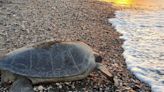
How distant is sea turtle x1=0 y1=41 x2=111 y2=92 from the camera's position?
4.81m

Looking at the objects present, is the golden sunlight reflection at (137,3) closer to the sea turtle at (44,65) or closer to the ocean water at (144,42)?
the ocean water at (144,42)

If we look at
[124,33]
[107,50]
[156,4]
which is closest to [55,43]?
[107,50]

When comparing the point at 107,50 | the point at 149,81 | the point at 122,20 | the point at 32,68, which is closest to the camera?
the point at 32,68

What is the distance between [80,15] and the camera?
1103cm

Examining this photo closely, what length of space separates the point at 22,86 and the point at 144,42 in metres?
4.66

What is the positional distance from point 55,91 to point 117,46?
3276mm

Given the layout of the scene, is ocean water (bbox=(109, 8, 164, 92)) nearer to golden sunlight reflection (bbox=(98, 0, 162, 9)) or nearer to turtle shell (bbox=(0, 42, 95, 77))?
golden sunlight reflection (bbox=(98, 0, 162, 9))

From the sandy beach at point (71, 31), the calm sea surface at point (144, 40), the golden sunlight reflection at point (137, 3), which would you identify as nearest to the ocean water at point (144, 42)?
the calm sea surface at point (144, 40)

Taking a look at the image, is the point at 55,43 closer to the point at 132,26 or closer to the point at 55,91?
the point at 55,91

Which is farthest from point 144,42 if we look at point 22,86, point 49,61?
point 22,86

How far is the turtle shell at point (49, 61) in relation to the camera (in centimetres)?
484

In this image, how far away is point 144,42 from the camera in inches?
341

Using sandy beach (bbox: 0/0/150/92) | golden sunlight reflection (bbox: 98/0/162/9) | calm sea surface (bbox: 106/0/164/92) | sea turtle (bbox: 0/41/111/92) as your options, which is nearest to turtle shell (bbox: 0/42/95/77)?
sea turtle (bbox: 0/41/111/92)

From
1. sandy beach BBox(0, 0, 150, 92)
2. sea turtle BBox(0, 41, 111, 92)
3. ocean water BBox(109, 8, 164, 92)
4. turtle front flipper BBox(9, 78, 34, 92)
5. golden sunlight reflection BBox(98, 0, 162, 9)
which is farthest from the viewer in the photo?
golden sunlight reflection BBox(98, 0, 162, 9)
